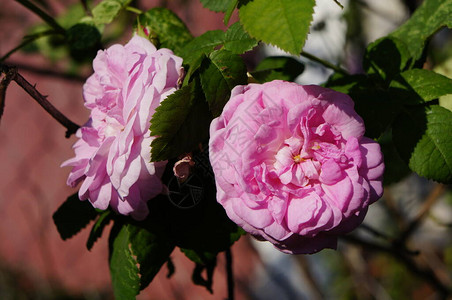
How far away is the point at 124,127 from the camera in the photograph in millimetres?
530

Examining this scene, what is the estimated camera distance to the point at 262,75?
0.63 m

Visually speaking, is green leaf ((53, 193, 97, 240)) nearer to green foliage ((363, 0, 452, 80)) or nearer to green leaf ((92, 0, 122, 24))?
green leaf ((92, 0, 122, 24))

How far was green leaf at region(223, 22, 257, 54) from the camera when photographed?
507 millimetres

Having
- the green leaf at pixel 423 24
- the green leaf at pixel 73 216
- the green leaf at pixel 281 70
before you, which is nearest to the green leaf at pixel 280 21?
the green leaf at pixel 281 70

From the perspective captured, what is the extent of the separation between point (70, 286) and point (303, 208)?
3.17 m

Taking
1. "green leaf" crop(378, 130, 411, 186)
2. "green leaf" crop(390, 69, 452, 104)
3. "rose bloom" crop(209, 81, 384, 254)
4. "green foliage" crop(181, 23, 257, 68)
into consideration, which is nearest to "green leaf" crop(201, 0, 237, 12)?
"green foliage" crop(181, 23, 257, 68)

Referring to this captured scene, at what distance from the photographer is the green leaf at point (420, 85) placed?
21.3 inches

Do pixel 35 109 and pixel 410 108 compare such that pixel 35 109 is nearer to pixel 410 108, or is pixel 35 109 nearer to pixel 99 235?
pixel 99 235

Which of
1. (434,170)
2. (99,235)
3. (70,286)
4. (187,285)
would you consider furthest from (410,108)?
(70,286)

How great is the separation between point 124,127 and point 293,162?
20 cm

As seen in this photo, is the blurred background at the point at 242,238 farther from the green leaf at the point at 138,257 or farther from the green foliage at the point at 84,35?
the green leaf at the point at 138,257

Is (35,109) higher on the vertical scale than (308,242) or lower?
lower

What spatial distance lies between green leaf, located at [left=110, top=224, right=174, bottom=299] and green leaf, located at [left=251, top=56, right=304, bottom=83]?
0.85ft

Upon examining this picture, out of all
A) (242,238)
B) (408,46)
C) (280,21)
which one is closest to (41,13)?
(280,21)
